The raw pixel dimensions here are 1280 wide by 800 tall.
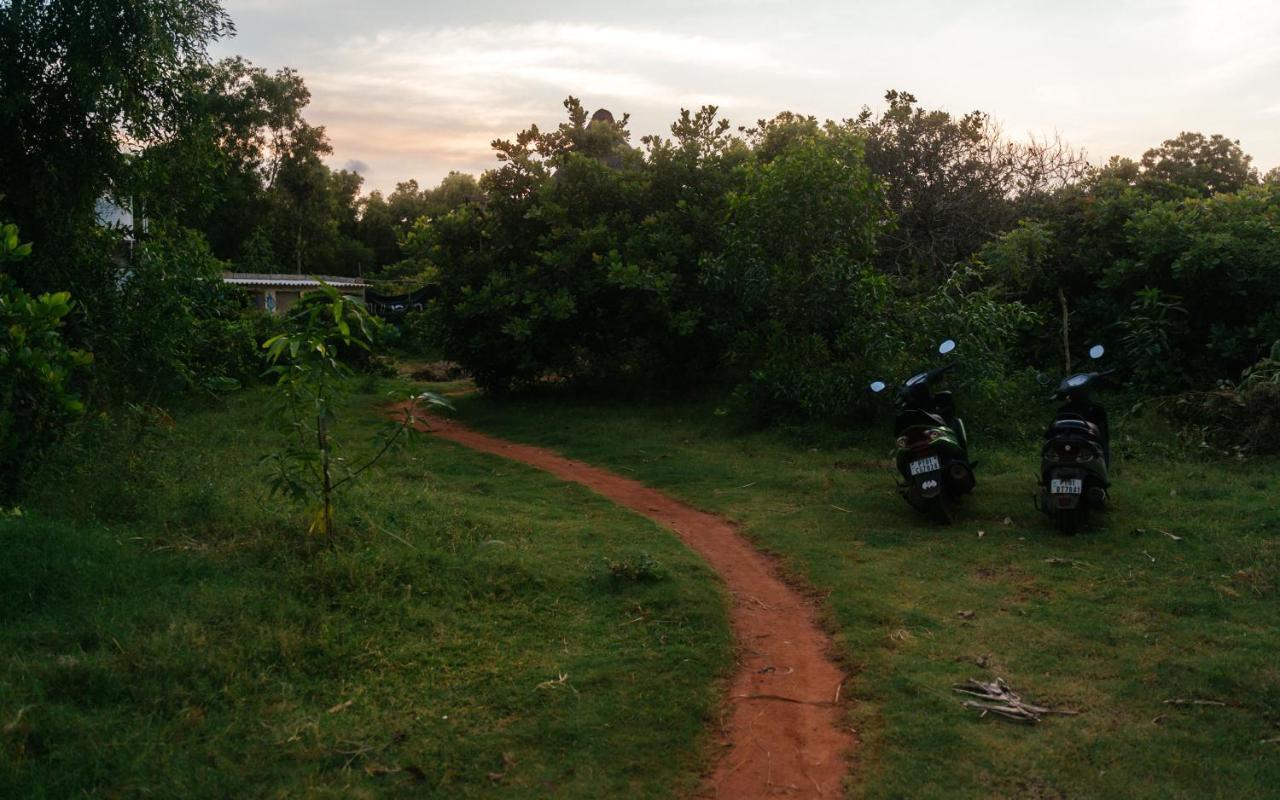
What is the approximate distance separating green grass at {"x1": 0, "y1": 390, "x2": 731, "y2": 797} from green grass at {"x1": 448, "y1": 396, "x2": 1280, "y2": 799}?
94 cm

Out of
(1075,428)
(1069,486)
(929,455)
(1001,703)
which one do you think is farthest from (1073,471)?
(1001,703)

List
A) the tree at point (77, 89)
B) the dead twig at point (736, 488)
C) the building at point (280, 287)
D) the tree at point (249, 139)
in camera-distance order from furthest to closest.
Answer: the tree at point (249, 139), the building at point (280, 287), the dead twig at point (736, 488), the tree at point (77, 89)

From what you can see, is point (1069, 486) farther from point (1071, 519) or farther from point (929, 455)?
point (929, 455)

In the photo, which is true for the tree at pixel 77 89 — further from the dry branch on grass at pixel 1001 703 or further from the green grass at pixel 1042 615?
the dry branch on grass at pixel 1001 703

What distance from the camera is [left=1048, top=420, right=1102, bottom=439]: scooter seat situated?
747 cm

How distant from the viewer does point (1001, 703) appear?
464 cm

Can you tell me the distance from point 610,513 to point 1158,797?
18.3 feet

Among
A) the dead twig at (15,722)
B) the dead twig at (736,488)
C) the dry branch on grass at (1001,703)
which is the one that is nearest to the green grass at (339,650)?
the dead twig at (15,722)

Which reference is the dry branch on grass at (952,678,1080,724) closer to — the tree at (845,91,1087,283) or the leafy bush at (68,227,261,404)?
the leafy bush at (68,227,261,404)

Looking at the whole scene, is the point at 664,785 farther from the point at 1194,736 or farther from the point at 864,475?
the point at 864,475

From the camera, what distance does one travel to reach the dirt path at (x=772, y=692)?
4.14 m

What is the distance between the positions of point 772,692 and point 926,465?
3.37 meters

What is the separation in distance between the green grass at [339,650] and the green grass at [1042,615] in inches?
37.2

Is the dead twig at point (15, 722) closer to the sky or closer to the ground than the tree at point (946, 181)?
closer to the ground
